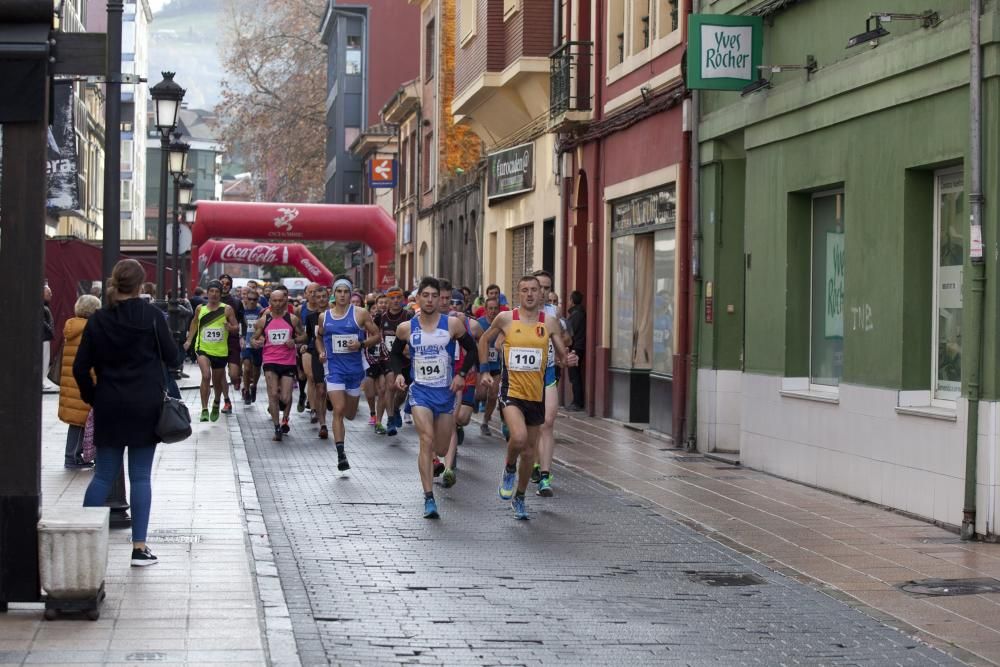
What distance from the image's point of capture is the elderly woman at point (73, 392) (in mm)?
14394

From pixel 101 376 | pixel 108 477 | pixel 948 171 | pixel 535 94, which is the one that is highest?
pixel 535 94

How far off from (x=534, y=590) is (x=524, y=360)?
386 centimetres

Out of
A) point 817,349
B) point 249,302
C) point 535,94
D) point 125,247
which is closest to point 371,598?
point 817,349

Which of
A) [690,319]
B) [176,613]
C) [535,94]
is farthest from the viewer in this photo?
[535,94]

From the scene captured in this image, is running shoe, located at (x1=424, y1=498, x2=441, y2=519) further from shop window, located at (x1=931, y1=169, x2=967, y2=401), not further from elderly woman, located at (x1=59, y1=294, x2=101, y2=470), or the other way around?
shop window, located at (x1=931, y1=169, x2=967, y2=401)

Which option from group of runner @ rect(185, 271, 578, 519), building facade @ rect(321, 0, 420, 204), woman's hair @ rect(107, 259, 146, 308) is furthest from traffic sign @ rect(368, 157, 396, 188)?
woman's hair @ rect(107, 259, 146, 308)

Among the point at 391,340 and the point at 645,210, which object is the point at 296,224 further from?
the point at 645,210

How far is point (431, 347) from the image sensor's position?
13.3 metres

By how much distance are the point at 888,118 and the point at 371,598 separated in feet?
22.1

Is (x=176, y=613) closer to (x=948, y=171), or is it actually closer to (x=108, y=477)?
(x=108, y=477)

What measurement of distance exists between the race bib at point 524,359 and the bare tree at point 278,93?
5702cm

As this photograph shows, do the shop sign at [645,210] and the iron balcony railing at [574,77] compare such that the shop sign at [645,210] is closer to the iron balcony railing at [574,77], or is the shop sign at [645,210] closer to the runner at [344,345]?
the iron balcony railing at [574,77]

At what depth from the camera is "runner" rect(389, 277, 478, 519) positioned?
1295 centimetres

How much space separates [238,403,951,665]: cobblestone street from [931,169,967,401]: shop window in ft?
7.99
